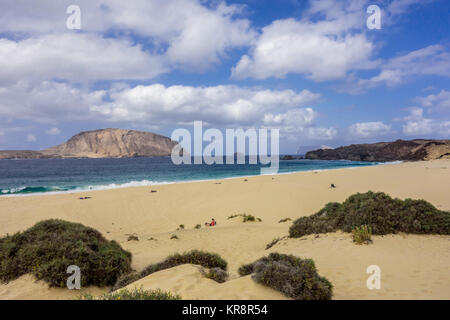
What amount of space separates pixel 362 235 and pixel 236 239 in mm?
5959

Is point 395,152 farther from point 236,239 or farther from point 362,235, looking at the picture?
point 362,235

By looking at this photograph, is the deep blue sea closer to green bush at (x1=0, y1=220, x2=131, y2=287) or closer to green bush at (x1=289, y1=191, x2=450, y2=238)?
green bush at (x1=0, y1=220, x2=131, y2=287)

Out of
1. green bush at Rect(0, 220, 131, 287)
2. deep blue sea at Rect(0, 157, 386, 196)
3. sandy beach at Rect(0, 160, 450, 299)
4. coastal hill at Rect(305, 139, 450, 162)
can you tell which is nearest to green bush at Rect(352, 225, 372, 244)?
sandy beach at Rect(0, 160, 450, 299)

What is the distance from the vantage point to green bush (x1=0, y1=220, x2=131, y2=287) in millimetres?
5820

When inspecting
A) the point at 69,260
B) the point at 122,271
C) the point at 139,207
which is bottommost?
the point at 139,207

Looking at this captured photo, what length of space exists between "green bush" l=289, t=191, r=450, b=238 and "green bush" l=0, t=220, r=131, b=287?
766cm

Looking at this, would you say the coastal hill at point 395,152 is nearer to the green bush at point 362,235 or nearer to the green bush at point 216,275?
the green bush at point 362,235

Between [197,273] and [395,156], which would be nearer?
[197,273]

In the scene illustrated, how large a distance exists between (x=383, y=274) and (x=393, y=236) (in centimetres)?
333

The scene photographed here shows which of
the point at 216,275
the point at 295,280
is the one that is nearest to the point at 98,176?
the point at 216,275

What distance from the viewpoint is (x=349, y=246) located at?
26.8 feet
